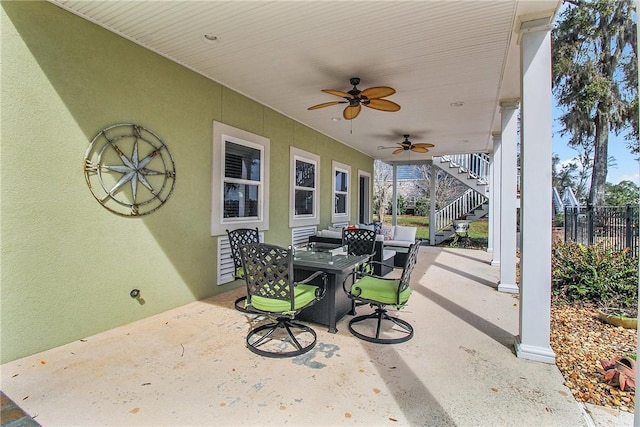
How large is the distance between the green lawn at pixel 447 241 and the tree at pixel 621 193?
12.7 feet

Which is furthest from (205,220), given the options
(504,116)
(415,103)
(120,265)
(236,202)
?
(504,116)

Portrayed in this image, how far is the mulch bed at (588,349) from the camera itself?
2.15 m

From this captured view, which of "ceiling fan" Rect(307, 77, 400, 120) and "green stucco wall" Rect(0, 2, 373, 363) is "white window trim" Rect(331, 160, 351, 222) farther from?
"green stucco wall" Rect(0, 2, 373, 363)

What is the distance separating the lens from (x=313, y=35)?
3133 millimetres

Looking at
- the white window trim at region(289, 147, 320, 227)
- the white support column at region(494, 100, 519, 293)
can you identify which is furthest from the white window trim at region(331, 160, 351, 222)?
the white support column at region(494, 100, 519, 293)

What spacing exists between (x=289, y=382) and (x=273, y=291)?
73 cm

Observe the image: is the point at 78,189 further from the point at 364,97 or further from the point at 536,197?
the point at 536,197

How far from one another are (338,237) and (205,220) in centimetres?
261

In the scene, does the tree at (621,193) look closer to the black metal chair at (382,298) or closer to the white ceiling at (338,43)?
the white ceiling at (338,43)

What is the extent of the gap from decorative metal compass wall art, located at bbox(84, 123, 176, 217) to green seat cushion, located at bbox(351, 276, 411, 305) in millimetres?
2554

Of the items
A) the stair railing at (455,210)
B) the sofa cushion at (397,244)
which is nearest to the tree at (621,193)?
the stair railing at (455,210)

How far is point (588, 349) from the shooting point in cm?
291

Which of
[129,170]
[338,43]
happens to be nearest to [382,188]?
[338,43]

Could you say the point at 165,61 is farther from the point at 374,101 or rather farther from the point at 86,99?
the point at 374,101
